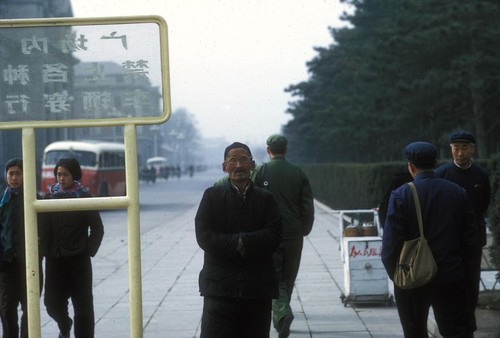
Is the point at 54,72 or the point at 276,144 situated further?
the point at 276,144

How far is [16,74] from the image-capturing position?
207 inches

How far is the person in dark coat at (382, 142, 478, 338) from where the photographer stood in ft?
18.2

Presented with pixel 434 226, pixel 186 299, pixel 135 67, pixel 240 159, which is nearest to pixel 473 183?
pixel 434 226

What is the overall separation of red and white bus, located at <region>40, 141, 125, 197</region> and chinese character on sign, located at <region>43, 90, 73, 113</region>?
31841 mm

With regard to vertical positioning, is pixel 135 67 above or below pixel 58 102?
above

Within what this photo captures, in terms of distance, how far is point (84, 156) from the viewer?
38.2 metres

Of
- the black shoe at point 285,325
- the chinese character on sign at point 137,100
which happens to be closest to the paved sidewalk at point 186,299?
the black shoe at point 285,325

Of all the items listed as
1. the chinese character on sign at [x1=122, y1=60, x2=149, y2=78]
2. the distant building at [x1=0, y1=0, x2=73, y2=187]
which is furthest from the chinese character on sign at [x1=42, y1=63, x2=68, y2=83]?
the distant building at [x1=0, y1=0, x2=73, y2=187]

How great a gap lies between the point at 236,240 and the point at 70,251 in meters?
2.10

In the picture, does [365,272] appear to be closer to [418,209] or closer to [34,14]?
[418,209]

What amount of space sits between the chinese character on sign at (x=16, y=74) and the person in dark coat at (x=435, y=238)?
2.24 metres

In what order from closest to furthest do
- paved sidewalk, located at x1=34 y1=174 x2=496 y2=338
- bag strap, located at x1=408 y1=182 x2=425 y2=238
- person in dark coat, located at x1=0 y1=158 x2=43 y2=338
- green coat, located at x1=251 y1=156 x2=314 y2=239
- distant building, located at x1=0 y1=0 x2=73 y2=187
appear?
1. bag strap, located at x1=408 y1=182 x2=425 y2=238
2. person in dark coat, located at x1=0 y1=158 x2=43 y2=338
3. green coat, located at x1=251 y1=156 x2=314 y2=239
4. paved sidewalk, located at x1=34 y1=174 x2=496 y2=338
5. distant building, located at x1=0 y1=0 x2=73 y2=187

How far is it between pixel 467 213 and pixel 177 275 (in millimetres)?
7715

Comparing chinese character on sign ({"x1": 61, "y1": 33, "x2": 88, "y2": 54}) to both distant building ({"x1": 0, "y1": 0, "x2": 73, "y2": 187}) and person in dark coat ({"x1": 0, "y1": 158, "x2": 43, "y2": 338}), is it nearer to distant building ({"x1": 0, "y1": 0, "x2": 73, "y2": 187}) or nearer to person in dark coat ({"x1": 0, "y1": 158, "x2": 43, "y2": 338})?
person in dark coat ({"x1": 0, "y1": 158, "x2": 43, "y2": 338})
